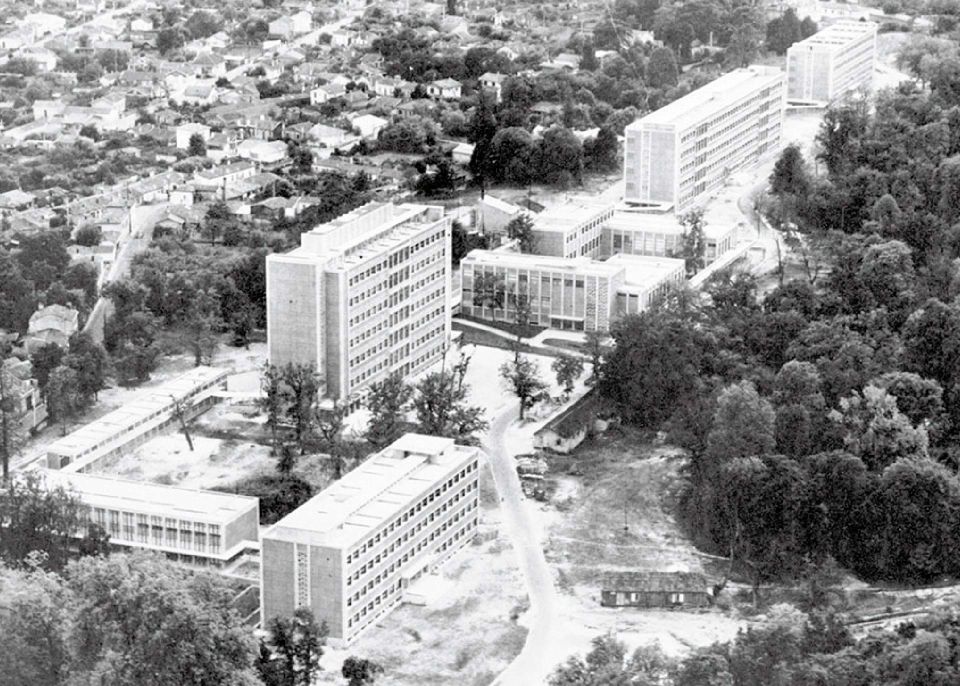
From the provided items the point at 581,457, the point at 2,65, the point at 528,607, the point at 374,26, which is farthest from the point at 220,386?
the point at 374,26

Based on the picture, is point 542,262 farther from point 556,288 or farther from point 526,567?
point 526,567

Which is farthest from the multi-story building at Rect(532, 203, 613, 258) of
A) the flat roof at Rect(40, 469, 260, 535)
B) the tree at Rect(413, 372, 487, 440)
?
the flat roof at Rect(40, 469, 260, 535)

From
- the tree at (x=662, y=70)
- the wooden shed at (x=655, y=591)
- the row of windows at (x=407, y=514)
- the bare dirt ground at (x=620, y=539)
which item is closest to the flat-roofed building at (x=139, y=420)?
the row of windows at (x=407, y=514)

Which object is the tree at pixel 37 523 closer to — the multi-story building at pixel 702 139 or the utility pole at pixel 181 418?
the utility pole at pixel 181 418

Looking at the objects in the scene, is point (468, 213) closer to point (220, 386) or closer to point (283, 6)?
point (220, 386)

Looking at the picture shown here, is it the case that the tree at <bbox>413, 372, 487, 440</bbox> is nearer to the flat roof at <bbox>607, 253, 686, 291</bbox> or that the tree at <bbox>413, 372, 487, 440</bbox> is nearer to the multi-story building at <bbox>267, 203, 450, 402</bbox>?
the multi-story building at <bbox>267, 203, 450, 402</bbox>
